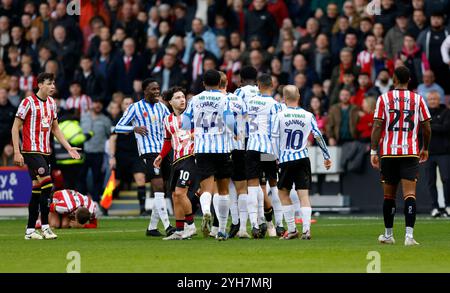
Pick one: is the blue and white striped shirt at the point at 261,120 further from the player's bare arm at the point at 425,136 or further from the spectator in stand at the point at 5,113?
the spectator in stand at the point at 5,113

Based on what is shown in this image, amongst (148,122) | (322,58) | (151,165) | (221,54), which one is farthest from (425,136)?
(221,54)

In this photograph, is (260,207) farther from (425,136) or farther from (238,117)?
(425,136)

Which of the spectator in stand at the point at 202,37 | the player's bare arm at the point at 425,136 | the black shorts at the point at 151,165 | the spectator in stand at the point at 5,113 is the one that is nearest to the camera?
the player's bare arm at the point at 425,136

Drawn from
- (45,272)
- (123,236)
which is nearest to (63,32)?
(123,236)

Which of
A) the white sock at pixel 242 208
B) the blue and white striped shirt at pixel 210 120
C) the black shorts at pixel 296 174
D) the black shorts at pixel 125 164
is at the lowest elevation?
the white sock at pixel 242 208

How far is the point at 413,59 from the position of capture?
28.3 m

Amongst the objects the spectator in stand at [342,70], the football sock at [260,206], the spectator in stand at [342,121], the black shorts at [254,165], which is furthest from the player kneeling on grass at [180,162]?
the spectator in stand at [342,70]

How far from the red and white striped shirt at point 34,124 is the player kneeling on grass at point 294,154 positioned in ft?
11.4

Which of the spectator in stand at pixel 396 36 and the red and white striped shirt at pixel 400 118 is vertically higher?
the spectator in stand at pixel 396 36

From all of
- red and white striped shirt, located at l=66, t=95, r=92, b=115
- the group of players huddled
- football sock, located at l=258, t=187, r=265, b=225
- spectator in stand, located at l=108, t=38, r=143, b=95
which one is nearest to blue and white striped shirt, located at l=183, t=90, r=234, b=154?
the group of players huddled

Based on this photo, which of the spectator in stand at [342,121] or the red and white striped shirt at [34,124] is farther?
the spectator in stand at [342,121]

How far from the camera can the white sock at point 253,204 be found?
19562 millimetres

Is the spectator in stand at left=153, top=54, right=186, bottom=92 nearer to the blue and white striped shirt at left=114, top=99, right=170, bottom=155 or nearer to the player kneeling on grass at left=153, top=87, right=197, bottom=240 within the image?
the blue and white striped shirt at left=114, top=99, right=170, bottom=155

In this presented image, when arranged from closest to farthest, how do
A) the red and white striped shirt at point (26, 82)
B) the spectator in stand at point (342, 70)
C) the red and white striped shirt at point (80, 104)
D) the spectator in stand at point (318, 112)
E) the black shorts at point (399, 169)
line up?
1. the black shorts at point (399, 169)
2. the spectator in stand at point (318, 112)
3. the spectator in stand at point (342, 70)
4. the red and white striped shirt at point (80, 104)
5. the red and white striped shirt at point (26, 82)
